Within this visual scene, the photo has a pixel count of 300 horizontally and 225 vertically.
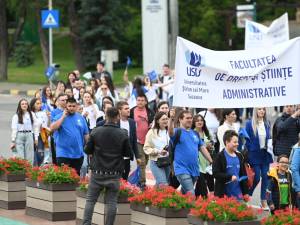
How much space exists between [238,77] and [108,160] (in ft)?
6.54

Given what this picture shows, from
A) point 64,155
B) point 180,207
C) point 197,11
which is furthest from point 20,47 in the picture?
point 180,207

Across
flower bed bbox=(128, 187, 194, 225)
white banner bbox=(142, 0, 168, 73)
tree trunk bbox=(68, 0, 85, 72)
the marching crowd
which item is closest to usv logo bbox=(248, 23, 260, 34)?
the marching crowd

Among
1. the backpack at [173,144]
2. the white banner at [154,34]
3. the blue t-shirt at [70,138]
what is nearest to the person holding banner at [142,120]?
the blue t-shirt at [70,138]

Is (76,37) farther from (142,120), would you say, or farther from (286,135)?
(286,135)

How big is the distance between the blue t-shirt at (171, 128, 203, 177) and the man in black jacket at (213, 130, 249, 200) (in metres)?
0.59

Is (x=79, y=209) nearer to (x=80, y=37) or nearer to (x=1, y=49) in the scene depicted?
(x=1, y=49)

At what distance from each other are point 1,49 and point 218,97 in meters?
32.2

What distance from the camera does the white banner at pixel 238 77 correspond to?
12.2 m

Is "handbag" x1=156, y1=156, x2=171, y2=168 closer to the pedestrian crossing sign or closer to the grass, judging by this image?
the pedestrian crossing sign

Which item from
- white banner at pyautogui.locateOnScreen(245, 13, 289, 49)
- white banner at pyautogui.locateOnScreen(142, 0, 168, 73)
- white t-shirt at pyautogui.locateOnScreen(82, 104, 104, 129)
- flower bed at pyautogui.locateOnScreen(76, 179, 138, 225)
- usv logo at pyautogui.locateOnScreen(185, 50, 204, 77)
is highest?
white banner at pyautogui.locateOnScreen(142, 0, 168, 73)

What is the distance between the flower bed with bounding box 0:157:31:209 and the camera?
14634 mm

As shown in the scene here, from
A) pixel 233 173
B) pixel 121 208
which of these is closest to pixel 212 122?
pixel 233 173

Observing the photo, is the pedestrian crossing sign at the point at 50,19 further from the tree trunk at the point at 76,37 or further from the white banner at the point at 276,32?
the tree trunk at the point at 76,37

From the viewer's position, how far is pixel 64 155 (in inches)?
584
